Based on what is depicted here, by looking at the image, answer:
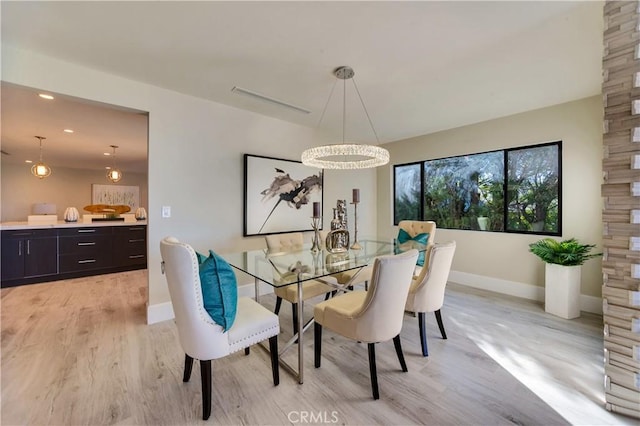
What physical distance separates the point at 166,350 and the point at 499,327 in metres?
3.20

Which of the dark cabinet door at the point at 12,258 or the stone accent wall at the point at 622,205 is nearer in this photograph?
the stone accent wall at the point at 622,205

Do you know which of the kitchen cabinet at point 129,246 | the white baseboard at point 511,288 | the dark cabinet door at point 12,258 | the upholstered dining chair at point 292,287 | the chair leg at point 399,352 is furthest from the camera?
the kitchen cabinet at point 129,246

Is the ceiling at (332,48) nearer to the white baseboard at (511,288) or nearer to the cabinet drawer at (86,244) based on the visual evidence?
the cabinet drawer at (86,244)

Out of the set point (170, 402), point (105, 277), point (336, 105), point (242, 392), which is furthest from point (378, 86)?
point (105, 277)

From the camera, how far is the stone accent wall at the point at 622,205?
1498mm

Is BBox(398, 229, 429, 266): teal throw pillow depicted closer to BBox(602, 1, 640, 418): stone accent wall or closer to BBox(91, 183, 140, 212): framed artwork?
BBox(602, 1, 640, 418): stone accent wall

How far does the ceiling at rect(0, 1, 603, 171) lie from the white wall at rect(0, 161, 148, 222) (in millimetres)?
4665

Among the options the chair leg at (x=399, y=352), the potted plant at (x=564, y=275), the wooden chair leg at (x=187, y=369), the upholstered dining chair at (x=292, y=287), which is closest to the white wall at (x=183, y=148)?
the upholstered dining chair at (x=292, y=287)

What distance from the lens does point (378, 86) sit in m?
2.79

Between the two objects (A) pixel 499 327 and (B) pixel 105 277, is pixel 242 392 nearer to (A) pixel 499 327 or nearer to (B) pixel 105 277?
(A) pixel 499 327

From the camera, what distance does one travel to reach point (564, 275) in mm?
2852

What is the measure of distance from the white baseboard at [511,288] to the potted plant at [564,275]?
0.91 ft

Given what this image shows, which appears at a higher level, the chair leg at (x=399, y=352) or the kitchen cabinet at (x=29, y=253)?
the kitchen cabinet at (x=29, y=253)

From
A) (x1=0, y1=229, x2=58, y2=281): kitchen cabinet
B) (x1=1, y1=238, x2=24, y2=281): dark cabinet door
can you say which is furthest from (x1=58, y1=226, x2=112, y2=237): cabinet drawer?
(x1=1, y1=238, x2=24, y2=281): dark cabinet door
